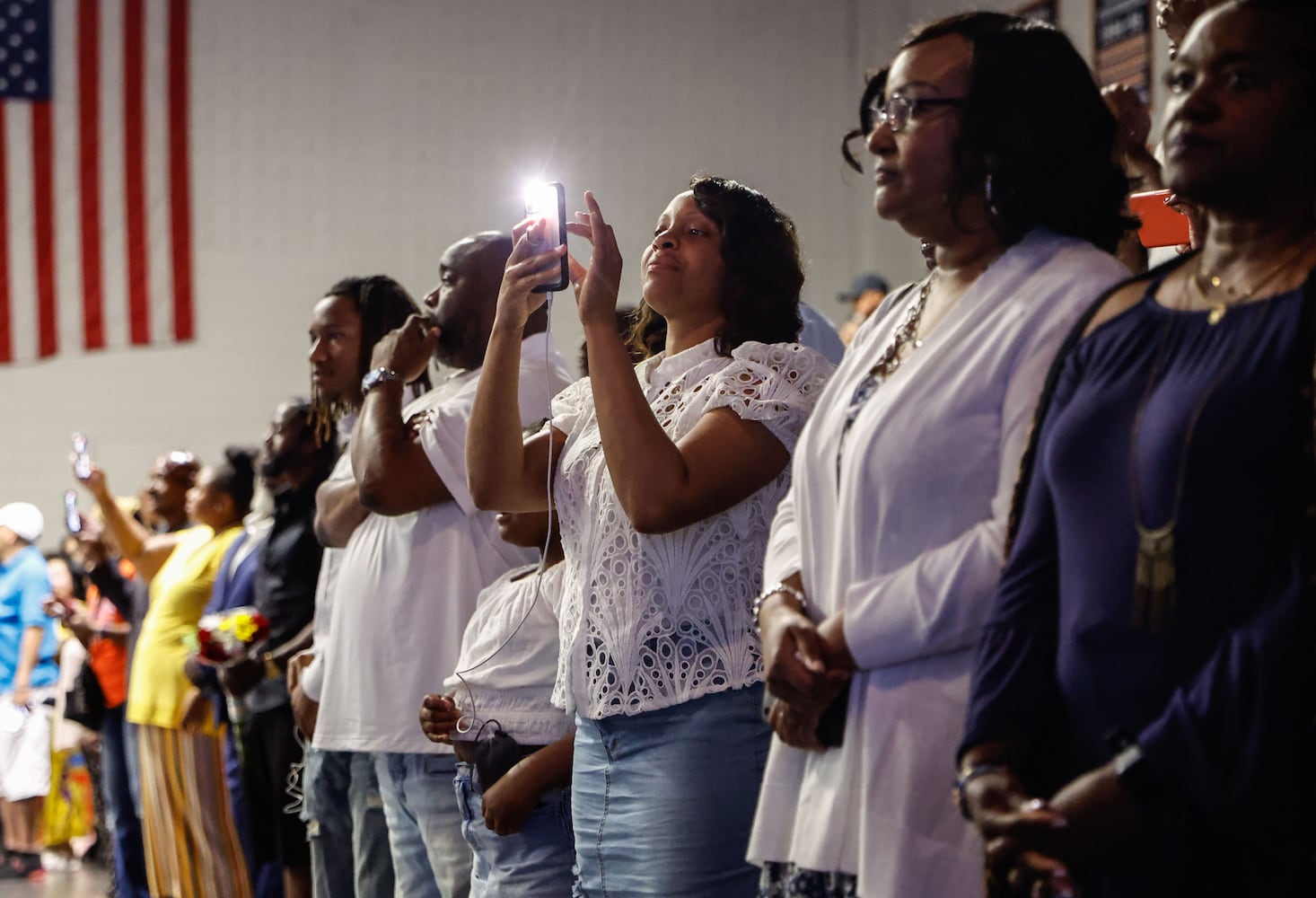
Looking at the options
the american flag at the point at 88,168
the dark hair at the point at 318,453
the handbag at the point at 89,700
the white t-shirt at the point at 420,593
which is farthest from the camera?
the american flag at the point at 88,168

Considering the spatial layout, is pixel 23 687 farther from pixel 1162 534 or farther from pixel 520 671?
pixel 1162 534

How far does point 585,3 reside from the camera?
27.7 ft

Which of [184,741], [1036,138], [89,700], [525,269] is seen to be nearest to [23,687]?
[89,700]

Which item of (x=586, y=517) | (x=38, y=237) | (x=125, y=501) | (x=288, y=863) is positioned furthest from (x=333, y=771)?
(x=38, y=237)

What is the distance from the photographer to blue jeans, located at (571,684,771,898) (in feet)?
6.33

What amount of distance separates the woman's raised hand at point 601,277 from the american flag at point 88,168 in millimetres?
6369

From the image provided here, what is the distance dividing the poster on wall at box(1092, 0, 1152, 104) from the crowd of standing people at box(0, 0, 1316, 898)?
178 inches

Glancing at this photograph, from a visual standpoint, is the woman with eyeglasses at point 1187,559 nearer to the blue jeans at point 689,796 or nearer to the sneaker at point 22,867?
the blue jeans at point 689,796

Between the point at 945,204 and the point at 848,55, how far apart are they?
7406 millimetres

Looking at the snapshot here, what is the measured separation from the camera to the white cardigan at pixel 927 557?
4.53 feet

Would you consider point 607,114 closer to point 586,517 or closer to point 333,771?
point 333,771

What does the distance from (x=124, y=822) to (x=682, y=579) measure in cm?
380

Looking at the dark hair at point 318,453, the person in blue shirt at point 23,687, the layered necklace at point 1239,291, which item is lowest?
the person in blue shirt at point 23,687

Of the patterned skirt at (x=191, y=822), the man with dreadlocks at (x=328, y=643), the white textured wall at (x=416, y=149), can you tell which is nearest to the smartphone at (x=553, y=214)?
the man with dreadlocks at (x=328, y=643)
